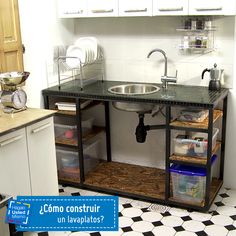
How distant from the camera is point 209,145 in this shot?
2768mm

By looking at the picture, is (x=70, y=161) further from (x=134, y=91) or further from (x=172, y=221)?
(x=172, y=221)

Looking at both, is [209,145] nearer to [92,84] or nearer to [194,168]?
[194,168]

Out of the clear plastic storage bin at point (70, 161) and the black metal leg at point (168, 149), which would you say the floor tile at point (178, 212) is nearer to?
the black metal leg at point (168, 149)

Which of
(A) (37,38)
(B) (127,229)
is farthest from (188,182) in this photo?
(A) (37,38)

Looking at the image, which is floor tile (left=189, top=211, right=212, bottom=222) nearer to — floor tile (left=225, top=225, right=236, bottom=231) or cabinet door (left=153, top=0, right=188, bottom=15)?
floor tile (left=225, top=225, right=236, bottom=231)

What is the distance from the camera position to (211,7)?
279 centimetres

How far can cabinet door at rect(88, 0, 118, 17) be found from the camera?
10.3ft

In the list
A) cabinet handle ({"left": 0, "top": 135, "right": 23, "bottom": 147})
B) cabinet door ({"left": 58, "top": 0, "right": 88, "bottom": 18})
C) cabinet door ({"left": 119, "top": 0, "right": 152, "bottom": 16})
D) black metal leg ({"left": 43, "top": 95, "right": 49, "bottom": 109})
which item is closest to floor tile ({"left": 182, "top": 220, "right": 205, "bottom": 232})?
cabinet handle ({"left": 0, "top": 135, "right": 23, "bottom": 147})

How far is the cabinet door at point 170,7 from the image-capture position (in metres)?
2.88

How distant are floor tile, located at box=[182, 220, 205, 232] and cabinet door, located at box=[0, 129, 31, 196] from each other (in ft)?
3.93

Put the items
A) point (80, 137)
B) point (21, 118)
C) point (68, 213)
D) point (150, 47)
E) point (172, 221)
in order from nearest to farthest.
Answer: point (68, 213)
point (21, 118)
point (172, 221)
point (80, 137)
point (150, 47)

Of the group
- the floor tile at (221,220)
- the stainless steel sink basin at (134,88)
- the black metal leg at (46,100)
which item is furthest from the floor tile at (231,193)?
the black metal leg at (46,100)

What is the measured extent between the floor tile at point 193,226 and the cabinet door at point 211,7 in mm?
1604

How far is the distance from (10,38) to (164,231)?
6.24 ft
